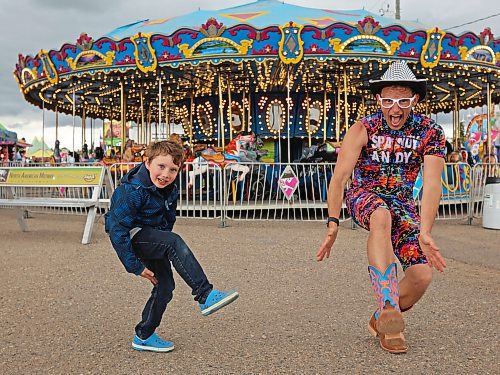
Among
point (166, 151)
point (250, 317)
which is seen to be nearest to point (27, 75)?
point (250, 317)

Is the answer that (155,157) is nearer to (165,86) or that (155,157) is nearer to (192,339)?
(192,339)

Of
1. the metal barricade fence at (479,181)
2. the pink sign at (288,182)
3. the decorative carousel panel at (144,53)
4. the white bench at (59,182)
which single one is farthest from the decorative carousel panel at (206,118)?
the metal barricade fence at (479,181)

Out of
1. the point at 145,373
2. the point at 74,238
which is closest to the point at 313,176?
the point at 74,238

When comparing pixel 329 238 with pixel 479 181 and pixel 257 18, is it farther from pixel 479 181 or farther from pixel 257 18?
pixel 257 18

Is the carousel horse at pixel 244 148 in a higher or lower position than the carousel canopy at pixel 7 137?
lower

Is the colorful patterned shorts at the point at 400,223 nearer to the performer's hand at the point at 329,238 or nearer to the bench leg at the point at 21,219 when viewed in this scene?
the performer's hand at the point at 329,238

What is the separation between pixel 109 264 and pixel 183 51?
6.41m

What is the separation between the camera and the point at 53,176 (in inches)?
314

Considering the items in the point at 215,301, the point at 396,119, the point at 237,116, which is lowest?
the point at 215,301

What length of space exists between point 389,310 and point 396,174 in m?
0.81

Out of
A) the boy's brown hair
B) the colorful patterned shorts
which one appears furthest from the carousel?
the boy's brown hair

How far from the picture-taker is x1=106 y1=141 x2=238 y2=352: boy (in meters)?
2.78

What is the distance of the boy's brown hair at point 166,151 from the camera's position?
113 inches

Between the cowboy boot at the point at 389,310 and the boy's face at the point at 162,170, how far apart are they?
1242 mm
